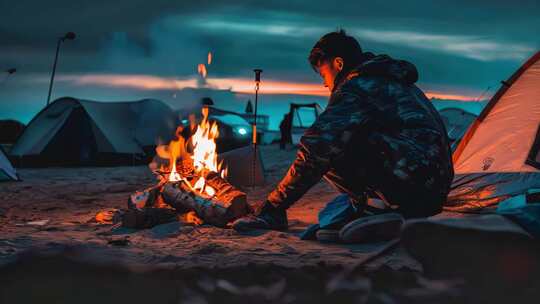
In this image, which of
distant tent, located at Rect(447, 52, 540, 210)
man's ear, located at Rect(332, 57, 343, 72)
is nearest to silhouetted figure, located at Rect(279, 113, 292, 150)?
distant tent, located at Rect(447, 52, 540, 210)

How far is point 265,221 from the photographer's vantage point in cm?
446

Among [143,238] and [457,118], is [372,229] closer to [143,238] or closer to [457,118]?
[143,238]

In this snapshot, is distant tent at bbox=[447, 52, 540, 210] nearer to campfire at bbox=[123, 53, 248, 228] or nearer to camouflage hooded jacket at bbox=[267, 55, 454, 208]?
camouflage hooded jacket at bbox=[267, 55, 454, 208]

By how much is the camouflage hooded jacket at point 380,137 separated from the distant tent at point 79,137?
466 inches

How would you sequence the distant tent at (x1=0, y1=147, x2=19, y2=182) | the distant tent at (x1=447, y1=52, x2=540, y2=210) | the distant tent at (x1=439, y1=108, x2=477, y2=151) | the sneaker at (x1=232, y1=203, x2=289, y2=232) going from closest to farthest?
the sneaker at (x1=232, y1=203, x2=289, y2=232)
the distant tent at (x1=447, y1=52, x2=540, y2=210)
the distant tent at (x1=0, y1=147, x2=19, y2=182)
the distant tent at (x1=439, y1=108, x2=477, y2=151)

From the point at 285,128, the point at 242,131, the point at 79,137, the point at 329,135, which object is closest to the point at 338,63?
the point at 329,135

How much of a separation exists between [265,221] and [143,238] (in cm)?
103

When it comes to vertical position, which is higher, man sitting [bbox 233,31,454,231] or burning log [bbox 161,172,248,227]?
man sitting [bbox 233,31,454,231]

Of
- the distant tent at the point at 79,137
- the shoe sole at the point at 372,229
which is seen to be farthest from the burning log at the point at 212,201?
the distant tent at the point at 79,137

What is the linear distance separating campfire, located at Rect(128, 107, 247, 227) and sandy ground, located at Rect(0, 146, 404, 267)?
0.81 feet

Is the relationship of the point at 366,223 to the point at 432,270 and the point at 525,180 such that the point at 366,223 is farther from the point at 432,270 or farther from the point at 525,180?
the point at 525,180

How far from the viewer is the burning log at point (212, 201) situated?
493 cm

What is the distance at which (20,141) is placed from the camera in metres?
14.9

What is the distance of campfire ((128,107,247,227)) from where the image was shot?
4.99 m
